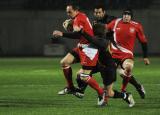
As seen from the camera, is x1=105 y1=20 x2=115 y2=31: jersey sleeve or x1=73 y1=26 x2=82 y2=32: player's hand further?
x1=105 y1=20 x2=115 y2=31: jersey sleeve

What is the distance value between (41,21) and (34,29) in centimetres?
77

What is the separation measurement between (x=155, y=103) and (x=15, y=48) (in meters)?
31.5

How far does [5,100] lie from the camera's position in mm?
12047

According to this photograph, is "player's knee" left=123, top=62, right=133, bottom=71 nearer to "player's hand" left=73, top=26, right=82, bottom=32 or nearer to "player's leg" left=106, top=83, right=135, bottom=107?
"player's leg" left=106, top=83, right=135, bottom=107

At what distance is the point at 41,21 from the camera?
4241 centimetres

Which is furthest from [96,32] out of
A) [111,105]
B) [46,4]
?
[46,4]

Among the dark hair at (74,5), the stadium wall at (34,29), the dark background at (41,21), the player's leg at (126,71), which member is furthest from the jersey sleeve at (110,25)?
the stadium wall at (34,29)

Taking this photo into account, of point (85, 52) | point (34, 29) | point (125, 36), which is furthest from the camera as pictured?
point (34, 29)

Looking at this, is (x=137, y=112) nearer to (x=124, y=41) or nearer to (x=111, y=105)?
(x=111, y=105)

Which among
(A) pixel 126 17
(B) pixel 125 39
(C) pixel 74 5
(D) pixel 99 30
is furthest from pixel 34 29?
(D) pixel 99 30

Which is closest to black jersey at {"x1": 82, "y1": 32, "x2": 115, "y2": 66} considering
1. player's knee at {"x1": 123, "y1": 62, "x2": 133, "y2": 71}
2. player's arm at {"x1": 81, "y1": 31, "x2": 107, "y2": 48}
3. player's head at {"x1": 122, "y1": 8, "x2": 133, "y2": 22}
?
player's arm at {"x1": 81, "y1": 31, "x2": 107, "y2": 48}

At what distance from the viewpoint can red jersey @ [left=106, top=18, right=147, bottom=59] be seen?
41.7 feet

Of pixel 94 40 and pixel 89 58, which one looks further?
pixel 89 58

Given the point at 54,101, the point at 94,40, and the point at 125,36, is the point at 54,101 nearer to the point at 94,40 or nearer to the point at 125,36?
the point at 94,40
